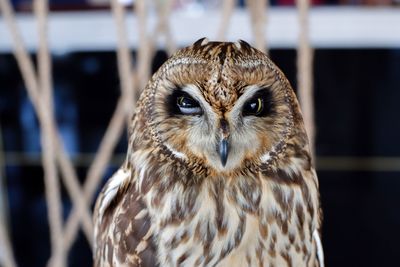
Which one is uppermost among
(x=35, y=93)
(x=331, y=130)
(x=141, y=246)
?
(x=35, y=93)

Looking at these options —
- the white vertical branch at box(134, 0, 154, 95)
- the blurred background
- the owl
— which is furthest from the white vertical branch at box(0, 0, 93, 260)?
the blurred background

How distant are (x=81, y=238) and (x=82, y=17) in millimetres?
565

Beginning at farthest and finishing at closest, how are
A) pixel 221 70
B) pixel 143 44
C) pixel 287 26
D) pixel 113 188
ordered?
1. pixel 287 26
2. pixel 143 44
3. pixel 113 188
4. pixel 221 70

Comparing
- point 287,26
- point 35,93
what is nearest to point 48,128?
point 35,93

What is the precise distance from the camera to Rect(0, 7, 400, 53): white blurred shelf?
1296 millimetres

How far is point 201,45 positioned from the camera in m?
0.48

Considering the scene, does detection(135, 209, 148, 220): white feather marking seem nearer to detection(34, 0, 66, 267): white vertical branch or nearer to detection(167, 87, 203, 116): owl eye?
detection(167, 87, 203, 116): owl eye

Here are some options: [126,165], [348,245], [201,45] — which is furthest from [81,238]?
[201,45]

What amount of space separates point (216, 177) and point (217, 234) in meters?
0.05

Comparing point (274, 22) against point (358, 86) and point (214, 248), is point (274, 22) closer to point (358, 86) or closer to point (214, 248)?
point (358, 86)

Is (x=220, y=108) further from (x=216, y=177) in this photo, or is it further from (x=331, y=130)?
(x=331, y=130)

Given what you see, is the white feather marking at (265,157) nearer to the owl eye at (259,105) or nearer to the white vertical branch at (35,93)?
the owl eye at (259,105)

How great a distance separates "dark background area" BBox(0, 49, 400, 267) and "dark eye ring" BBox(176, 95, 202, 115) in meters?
0.88

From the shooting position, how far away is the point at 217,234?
0.52 meters
